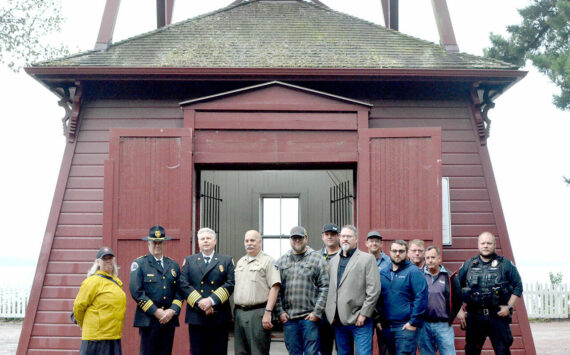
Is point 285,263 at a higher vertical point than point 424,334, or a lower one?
higher

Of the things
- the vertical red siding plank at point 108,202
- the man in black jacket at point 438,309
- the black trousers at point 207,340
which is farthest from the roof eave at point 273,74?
the black trousers at point 207,340

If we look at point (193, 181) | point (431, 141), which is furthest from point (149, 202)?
point (431, 141)

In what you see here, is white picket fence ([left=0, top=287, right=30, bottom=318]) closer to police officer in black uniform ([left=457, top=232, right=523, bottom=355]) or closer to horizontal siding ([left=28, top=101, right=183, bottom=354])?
horizontal siding ([left=28, top=101, right=183, bottom=354])

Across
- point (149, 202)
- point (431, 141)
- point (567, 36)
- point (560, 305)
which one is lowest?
point (560, 305)

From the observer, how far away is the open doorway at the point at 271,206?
1301 cm

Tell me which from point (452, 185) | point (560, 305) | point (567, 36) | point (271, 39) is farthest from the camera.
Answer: point (560, 305)

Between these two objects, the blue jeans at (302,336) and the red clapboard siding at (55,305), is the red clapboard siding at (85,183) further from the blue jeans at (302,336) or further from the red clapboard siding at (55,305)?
the blue jeans at (302,336)

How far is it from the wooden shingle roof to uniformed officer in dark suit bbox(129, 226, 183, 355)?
10.7ft

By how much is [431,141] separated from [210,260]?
3.30m

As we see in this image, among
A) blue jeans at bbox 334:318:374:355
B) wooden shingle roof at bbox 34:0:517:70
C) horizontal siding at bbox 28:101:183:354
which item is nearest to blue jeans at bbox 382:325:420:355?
blue jeans at bbox 334:318:374:355

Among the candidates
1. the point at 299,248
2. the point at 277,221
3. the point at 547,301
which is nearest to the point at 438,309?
the point at 299,248

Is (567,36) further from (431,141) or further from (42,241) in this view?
(42,241)

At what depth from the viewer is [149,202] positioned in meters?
8.30

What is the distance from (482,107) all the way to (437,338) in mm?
3644
